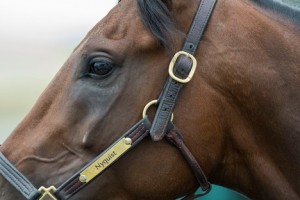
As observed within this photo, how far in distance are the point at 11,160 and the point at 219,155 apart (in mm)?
884

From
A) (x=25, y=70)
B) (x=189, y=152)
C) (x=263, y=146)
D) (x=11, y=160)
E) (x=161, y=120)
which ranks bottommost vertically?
(x=25, y=70)

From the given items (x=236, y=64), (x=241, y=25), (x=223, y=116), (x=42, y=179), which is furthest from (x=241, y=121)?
(x=42, y=179)

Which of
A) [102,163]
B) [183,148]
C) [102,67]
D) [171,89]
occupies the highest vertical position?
[102,67]

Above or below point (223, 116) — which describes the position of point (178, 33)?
above

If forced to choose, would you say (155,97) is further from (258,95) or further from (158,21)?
(258,95)

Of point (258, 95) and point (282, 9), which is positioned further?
point (282, 9)

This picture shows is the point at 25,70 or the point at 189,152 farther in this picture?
the point at 25,70

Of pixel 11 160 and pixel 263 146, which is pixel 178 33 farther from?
pixel 11 160

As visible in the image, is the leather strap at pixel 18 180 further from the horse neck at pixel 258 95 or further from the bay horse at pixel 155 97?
the horse neck at pixel 258 95

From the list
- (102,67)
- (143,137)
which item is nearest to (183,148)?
(143,137)

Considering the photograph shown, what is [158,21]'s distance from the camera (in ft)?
7.06

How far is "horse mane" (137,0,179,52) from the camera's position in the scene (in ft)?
7.02

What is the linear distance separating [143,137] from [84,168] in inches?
10.9

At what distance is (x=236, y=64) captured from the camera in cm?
216
